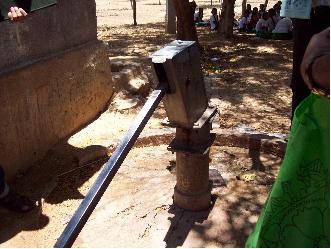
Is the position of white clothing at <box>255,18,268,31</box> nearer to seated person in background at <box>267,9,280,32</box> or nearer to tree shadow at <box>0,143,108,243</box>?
seated person in background at <box>267,9,280,32</box>

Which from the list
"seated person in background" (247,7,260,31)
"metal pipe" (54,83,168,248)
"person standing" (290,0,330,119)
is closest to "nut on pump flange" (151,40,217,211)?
"metal pipe" (54,83,168,248)

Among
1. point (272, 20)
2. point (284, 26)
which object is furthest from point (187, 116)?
point (272, 20)

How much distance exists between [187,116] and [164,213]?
1039mm

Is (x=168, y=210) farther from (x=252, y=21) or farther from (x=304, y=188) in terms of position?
(x=252, y=21)

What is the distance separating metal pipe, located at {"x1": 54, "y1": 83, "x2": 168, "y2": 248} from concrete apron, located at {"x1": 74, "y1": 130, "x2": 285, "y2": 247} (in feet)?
4.58

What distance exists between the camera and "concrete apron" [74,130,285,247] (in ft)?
9.69

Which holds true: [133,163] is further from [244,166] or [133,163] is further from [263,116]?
[263,116]

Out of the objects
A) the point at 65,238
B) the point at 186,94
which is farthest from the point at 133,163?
the point at 65,238

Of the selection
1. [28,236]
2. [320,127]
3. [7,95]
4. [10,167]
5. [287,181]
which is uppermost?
[320,127]

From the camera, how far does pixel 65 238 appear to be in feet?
4.14

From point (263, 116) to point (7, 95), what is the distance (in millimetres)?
3306

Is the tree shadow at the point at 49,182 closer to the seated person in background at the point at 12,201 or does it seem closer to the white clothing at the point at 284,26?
the seated person in background at the point at 12,201

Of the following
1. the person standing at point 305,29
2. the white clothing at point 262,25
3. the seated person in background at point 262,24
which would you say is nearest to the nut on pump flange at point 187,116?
the person standing at point 305,29

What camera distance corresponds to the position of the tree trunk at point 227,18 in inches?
480
